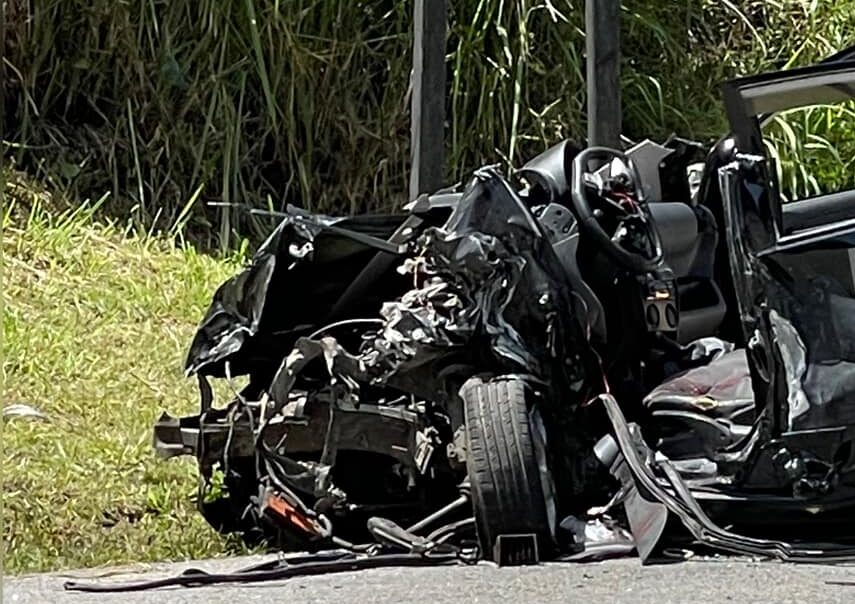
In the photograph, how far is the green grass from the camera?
6234mm

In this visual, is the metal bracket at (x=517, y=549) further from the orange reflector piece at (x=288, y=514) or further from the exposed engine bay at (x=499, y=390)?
the orange reflector piece at (x=288, y=514)

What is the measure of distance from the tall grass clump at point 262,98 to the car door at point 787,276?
519cm

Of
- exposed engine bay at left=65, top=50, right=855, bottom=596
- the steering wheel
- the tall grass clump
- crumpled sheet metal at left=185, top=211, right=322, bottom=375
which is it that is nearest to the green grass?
exposed engine bay at left=65, top=50, right=855, bottom=596

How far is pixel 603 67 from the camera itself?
8609mm

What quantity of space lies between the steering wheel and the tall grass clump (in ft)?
14.9

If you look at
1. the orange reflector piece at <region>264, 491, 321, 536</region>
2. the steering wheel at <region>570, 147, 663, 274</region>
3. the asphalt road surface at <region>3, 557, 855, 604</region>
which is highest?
the steering wheel at <region>570, 147, 663, 274</region>

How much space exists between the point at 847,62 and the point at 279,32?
5.69m

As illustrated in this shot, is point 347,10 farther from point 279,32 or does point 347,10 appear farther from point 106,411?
point 106,411

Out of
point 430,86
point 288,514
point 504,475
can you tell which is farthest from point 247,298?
point 430,86

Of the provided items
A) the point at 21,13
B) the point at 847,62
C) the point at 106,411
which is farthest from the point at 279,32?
the point at 847,62

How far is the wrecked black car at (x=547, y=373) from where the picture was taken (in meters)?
5.22

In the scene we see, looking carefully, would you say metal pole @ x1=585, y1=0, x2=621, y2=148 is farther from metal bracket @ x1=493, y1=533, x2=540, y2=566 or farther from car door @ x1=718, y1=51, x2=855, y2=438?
metal bracket @ x1=493, y1=533, x2=540, y2=566

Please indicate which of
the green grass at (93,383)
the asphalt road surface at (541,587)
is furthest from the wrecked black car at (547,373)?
the green grass at (93,383)

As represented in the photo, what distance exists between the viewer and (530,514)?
5.23m
